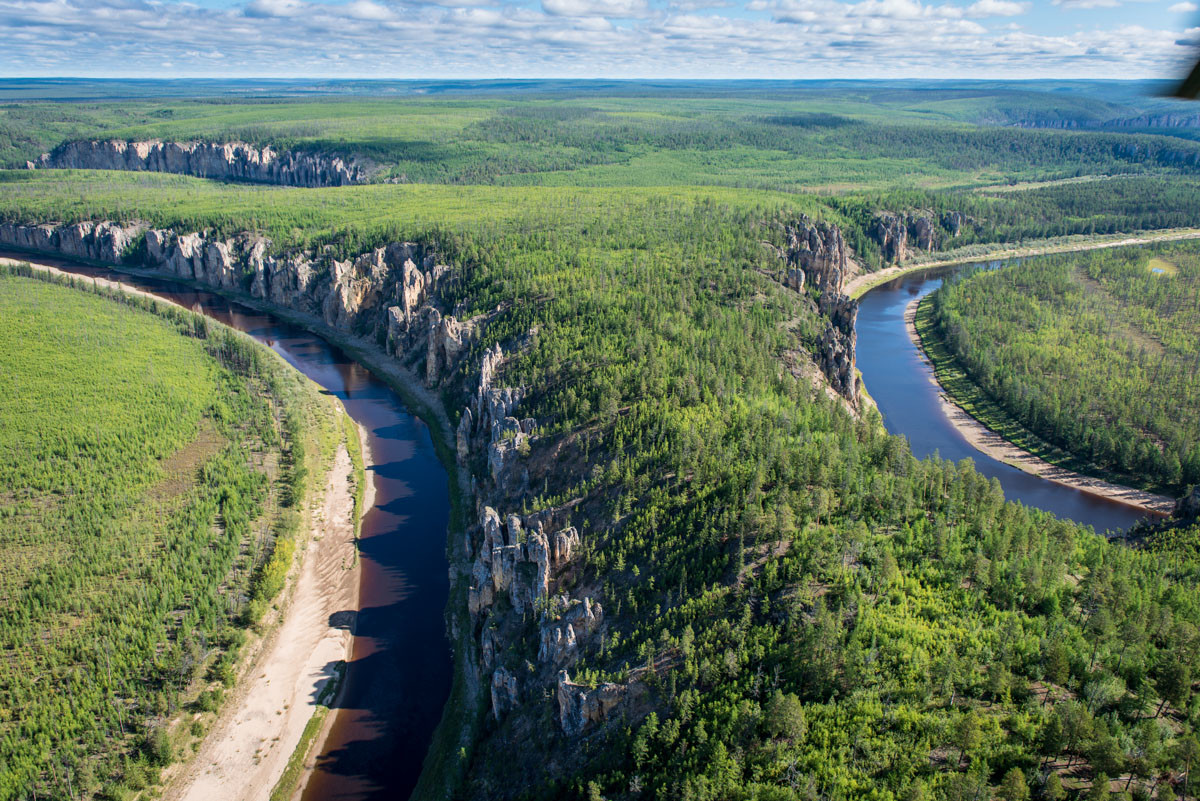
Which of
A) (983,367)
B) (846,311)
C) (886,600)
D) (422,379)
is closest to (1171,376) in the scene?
(983,367)

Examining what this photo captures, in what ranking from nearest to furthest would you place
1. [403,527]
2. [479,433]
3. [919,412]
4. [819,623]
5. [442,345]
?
[819,623], [403,527], [479,433], [919,412], [442,345]

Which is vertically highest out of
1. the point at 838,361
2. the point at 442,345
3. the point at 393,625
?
the point at 838,361

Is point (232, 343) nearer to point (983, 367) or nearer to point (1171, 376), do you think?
point (983, 367)

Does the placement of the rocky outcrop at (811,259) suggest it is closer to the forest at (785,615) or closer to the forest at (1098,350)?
the forest at (1098,350)

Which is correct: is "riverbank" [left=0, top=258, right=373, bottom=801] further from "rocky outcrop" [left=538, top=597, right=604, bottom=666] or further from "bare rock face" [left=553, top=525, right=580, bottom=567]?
"bare rock face" [left=553, top=525, right=580, bottom=567]

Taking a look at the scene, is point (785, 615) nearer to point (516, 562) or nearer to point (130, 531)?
point (516, 562)

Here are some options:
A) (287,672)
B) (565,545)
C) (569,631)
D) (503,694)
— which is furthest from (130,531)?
(569,631)

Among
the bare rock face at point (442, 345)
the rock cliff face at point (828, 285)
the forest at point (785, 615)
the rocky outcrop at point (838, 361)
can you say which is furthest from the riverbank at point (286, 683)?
the rock cliff face at point (828, 285)

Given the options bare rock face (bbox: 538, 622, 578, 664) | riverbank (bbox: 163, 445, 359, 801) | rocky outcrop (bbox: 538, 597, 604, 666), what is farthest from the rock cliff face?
riverbank (bbox: 163, 445, 359, 801)
